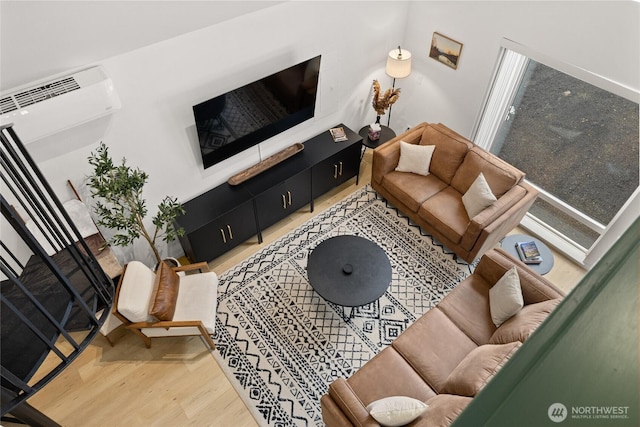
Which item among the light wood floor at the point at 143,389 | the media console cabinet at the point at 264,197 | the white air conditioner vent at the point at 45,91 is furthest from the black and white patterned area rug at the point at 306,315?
the white air conditioner vent at the point at 45,91

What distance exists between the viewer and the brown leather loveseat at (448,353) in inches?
118

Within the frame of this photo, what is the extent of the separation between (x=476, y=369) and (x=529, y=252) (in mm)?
1821

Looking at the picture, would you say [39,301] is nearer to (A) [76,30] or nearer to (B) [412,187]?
(A) [76,30]

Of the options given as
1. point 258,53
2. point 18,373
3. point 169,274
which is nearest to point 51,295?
point 18,373

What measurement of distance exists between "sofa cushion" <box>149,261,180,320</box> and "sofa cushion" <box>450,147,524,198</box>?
→ 308cm

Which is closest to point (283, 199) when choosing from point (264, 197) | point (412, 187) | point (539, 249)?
point (264, 197)

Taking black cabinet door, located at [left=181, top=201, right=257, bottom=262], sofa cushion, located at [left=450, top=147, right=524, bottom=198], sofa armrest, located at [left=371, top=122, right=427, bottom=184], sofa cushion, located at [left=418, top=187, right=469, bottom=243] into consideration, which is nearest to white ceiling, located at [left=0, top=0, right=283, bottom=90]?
black cabinet door, located at [left=181, top=201, right=257, bottom=262]

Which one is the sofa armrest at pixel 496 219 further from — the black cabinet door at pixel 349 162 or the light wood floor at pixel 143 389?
the black cabinet door at pixel 349 162

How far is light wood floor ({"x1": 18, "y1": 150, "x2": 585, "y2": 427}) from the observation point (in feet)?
12.1

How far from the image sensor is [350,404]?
3.05 meters

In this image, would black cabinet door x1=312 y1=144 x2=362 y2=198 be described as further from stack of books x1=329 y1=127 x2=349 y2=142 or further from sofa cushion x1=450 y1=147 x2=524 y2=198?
sofa cushion x1=450 y1=147 x2=524 y2=198

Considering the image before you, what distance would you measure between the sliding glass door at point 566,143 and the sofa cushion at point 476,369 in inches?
80.2

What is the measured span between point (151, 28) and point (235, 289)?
251 centimetres

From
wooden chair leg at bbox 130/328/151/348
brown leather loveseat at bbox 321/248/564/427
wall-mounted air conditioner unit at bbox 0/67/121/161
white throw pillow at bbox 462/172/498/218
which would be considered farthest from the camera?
white throw pillow at bbox 462/172/498/218
